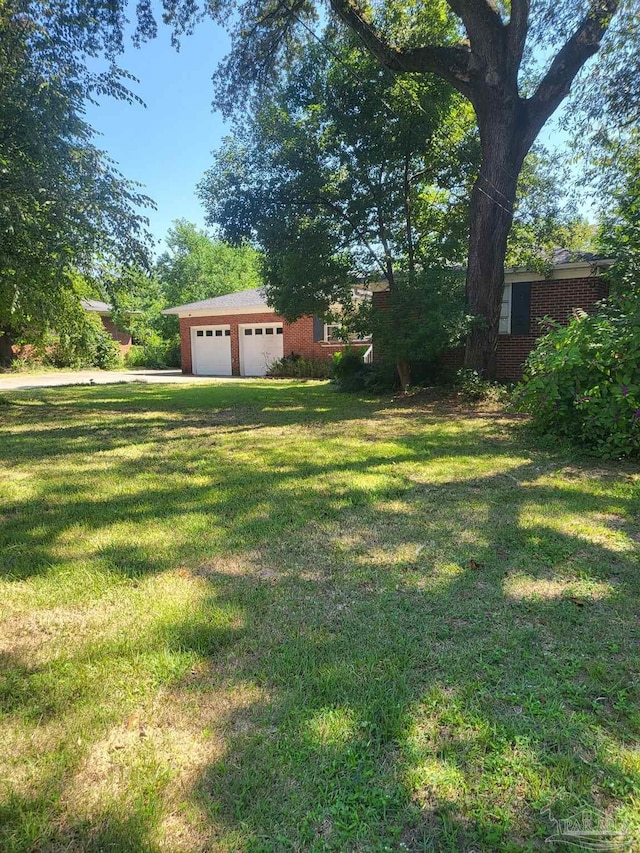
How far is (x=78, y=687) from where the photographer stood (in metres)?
1.97

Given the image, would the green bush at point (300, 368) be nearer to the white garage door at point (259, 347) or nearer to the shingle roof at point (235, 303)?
the white garage door at point (259, 347)

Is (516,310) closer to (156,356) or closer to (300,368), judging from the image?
(300,368)

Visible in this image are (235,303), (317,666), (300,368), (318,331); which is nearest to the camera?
(317,666)

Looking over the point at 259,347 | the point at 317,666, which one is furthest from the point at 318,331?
the point at 317,666

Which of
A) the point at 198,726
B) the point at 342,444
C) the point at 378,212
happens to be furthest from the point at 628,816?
the point at 378,212

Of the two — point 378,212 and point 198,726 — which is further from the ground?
point 378,212

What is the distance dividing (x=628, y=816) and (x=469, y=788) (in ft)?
1.43

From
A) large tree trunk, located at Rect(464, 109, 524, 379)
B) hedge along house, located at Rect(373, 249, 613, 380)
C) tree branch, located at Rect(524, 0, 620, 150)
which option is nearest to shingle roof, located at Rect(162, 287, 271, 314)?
hedge along house, located at Rect(373, 249, 613, 380)

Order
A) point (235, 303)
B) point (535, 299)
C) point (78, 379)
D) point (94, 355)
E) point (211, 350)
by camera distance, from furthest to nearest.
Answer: point (94, 355) < point (211, 350) < point (235, 303) < point (78, 379) < point (535, 299)

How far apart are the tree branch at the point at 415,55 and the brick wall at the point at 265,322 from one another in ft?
31.6

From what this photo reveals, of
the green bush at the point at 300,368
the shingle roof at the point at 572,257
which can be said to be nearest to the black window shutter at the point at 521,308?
the shingle roof at the point at 572,257

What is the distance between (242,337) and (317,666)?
21543 millimetres

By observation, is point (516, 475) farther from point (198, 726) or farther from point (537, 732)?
point (198, 726)

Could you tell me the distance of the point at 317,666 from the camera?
6.94ft
